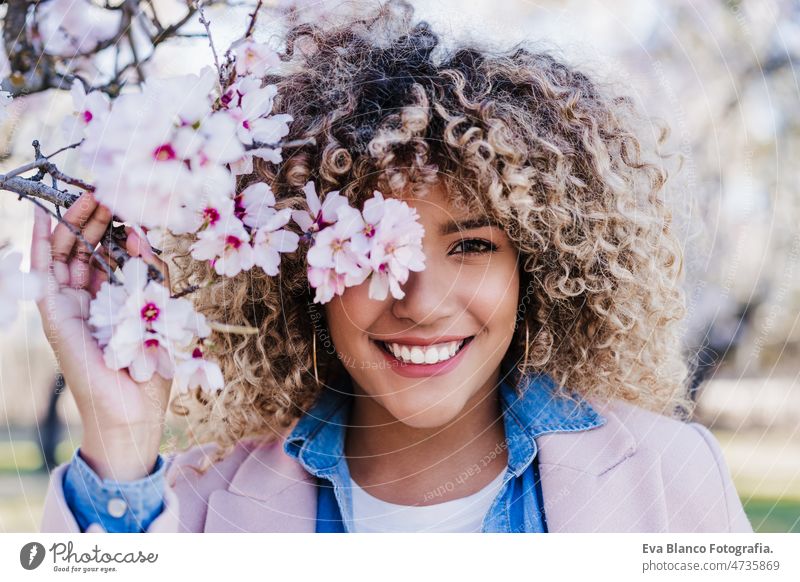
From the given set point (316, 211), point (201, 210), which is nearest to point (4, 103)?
point (201, 210)

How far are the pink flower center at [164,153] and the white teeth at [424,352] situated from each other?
0.97 feet

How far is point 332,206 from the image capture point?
0.82 metres

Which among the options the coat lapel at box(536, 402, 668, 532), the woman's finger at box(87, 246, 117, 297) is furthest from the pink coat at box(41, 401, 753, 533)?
the woman's finger at box(87, 246, 117, 297)

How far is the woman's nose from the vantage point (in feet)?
2.70

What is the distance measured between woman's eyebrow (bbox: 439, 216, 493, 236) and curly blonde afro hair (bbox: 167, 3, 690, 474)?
0.6 inches

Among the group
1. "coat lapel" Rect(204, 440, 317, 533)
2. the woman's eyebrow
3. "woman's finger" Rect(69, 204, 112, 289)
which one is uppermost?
the woman's eyebrow

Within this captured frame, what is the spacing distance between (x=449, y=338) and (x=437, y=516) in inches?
8.5

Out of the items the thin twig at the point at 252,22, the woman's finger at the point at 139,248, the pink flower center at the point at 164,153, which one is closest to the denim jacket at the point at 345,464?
the woman's finger at the point at 139,248

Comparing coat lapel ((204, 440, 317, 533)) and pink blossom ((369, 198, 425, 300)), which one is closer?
pink blossom ((369, 198, 425, 300))

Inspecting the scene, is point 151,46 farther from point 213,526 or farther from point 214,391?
point 213,526

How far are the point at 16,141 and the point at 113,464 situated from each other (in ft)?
1.36

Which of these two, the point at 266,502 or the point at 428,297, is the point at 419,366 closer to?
the point at 428,297

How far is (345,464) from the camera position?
0.95 meters

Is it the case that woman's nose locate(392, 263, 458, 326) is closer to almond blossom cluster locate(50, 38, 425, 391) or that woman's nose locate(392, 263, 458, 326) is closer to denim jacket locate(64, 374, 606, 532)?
almond blossom cluster locate(50, 38, 425, 391)
